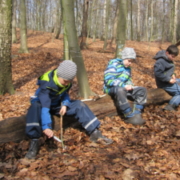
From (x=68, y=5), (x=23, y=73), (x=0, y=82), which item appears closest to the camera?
(x=68, y=5)

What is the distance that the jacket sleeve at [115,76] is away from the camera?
397 centimetres

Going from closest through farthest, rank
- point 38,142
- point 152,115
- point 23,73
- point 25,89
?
1. point 38,142
2. point 152,115
3. point 25,89
4. point 23,73

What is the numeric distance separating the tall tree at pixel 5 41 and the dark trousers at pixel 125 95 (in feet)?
11.5

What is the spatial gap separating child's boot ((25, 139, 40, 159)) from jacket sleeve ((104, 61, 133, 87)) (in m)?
1.86

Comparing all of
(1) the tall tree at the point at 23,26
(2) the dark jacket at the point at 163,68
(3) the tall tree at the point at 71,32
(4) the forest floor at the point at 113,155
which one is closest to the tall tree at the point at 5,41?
(3) the tall tree at the point at 71,32

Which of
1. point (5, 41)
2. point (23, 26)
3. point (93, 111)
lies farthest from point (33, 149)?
point (23, 26)

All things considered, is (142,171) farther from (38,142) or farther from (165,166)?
(38,142)

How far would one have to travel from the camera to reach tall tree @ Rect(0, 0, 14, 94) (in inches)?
221

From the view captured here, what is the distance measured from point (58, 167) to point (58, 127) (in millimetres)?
1012

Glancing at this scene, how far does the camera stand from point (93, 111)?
3.94 m

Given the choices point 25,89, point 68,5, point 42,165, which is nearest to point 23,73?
point 25,89

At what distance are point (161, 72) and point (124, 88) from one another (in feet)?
4.04

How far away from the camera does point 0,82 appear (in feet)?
19.3

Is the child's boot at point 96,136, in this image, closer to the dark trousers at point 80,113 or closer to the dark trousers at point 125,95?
the dark trousers at point 80,113
